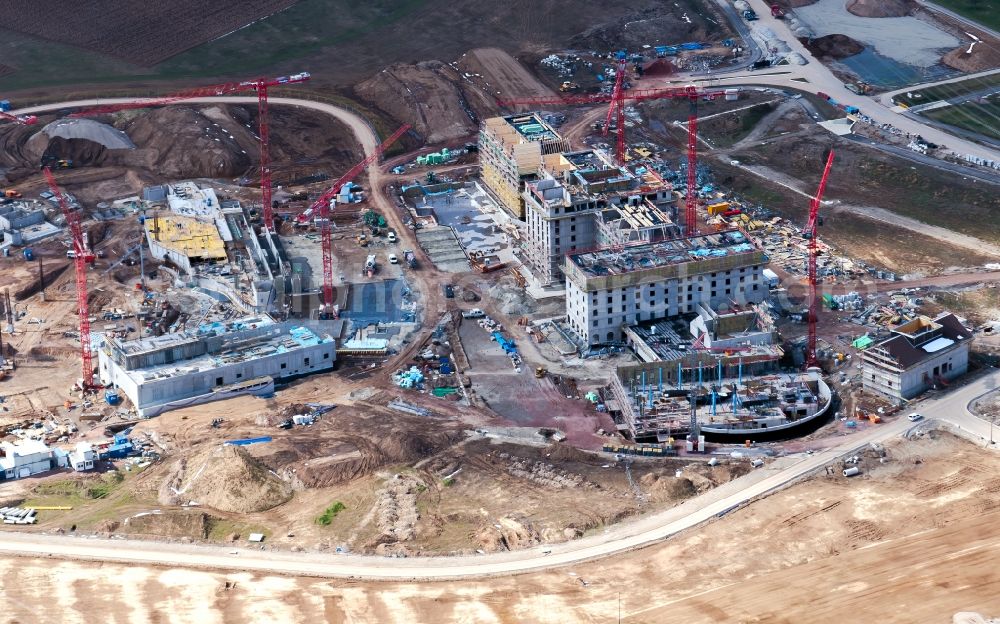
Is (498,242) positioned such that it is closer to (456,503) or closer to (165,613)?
(456,503)

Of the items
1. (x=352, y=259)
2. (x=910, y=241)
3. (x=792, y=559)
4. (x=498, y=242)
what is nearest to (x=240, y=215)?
(x=352, y=259)

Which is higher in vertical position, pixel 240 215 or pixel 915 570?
pixel 240 215

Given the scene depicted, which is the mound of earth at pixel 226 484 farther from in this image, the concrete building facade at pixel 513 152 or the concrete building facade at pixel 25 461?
the concrete building facade at pixel 513 152

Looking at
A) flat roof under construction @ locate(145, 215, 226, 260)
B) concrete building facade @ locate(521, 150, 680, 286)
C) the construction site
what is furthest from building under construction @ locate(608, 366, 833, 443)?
flat roof under construction @ locate(145, 215, 226, 260)

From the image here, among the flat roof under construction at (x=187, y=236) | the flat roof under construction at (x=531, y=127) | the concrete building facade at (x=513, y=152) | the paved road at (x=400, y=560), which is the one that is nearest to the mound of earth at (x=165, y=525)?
the paved road at (x=400, y=560)

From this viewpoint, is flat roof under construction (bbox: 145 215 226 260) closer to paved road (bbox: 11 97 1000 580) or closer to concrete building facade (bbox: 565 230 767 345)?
concrete building facade (bbox: 565 230 767 345)
